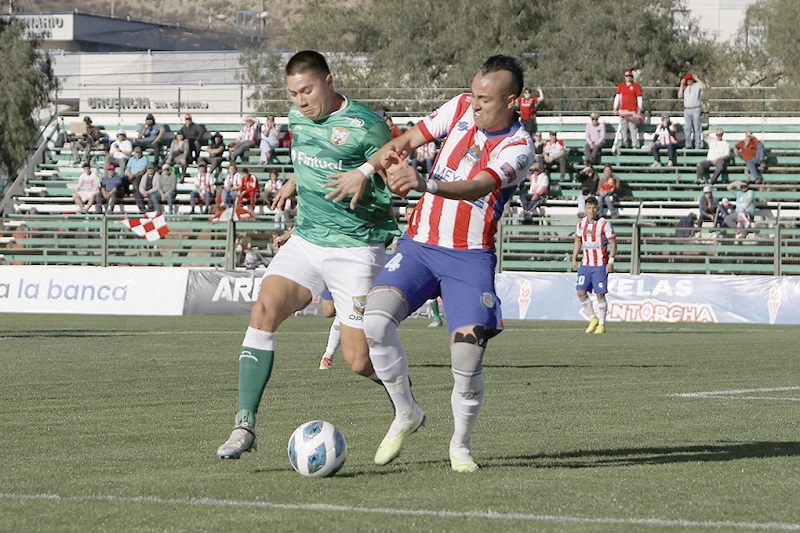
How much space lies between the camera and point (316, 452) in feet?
23.1

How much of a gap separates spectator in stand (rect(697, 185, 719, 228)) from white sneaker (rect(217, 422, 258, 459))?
2607cm

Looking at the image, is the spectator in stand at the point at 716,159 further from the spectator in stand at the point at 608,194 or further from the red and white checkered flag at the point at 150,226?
the red and white checkered flag at the point at 150,226

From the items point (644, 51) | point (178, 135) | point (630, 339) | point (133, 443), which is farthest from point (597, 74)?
point (133, 443)

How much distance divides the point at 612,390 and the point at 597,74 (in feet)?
177

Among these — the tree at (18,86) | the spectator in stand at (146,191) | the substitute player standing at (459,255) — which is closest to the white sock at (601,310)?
the spectator in stand at (146,191)

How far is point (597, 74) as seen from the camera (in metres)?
65.3

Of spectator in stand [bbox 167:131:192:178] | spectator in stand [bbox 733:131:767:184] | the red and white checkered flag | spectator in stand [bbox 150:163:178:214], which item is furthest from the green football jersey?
spectator in stand [bbox 167:131:192:178]

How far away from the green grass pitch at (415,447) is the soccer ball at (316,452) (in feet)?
0.36

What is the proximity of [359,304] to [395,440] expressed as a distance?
100 centimetres

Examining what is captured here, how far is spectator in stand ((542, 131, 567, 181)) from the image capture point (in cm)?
3575

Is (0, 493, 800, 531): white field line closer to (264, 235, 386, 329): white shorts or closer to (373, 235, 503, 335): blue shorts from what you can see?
(373, 235, 503, 335): blue shorts

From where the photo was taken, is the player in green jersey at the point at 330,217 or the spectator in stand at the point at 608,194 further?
the spectator in stand at the point at 608,194

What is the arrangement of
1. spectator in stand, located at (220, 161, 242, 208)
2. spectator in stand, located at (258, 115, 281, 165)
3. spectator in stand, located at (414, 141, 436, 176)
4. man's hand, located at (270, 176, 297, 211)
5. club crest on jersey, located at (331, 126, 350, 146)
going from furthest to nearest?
spectator in stand, located at (258, 115, 281, 165), spectator in stand, located at (220, 161, 242, 208), spectator in stand, located at (414, 141, 436, 176), man's hand, located at (270, 176, 297, 211), club crest on jersey, located at (331, 126, 350, 146)

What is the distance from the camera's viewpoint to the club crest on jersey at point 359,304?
8258 millimetres
